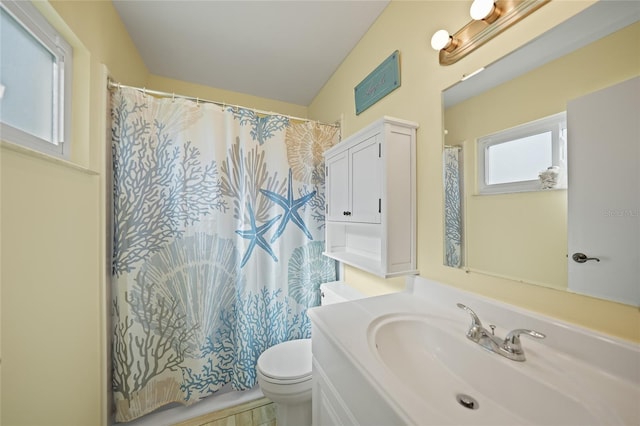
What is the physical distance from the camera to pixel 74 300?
957 mm

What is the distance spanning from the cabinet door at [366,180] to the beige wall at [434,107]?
Result: 207 millimetres

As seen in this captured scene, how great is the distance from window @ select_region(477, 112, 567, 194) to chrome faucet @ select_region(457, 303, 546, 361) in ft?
1.45

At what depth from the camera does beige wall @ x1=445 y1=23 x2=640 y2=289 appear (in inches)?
22.3

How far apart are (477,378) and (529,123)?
2.63ft

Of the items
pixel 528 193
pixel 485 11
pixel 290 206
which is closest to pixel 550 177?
pixel 528 193

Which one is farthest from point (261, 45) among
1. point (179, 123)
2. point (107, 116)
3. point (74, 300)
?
point (74, 300)

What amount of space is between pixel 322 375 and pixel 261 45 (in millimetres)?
1974

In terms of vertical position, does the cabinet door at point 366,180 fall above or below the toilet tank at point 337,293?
above

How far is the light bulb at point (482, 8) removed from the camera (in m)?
0.74

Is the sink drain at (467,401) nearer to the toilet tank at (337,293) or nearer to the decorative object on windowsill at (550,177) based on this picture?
the decorative object on windowsill at (550,177)

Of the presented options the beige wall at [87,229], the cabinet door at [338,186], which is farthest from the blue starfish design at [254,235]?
the beige wall at [87,229]

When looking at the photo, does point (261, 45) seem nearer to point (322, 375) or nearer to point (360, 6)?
point (360, 6)

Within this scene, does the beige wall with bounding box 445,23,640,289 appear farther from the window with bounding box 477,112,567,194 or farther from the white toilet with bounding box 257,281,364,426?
the white toilet with bounding box 257,281,364,426

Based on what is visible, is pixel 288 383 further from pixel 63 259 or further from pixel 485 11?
pixel 485 11
